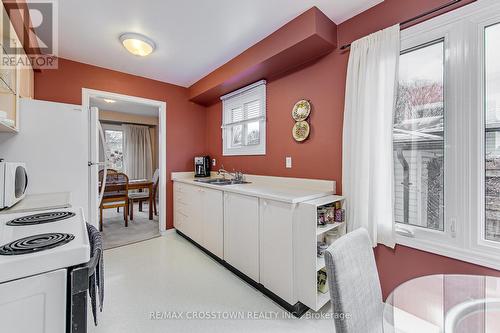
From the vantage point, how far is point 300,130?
224cm

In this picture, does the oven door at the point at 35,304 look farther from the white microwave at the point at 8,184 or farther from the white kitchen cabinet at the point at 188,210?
the white kitchen cabinet at the point at 188,210

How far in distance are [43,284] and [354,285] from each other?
1.08 metres

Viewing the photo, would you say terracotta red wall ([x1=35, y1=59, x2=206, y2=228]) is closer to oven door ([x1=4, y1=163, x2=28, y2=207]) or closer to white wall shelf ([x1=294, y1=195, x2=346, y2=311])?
oven door ([x1=4, y1=163, x2=28, y2=207])

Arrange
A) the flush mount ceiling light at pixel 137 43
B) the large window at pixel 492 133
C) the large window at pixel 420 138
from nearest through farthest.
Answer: the large window at pixel 492 133
the large window at pixel 420 138
the flush mount ceiling light at pixel 137 43

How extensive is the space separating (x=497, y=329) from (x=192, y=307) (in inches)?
69.1

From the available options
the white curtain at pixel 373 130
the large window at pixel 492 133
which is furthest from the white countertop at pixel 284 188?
the large window at pixel 492 133

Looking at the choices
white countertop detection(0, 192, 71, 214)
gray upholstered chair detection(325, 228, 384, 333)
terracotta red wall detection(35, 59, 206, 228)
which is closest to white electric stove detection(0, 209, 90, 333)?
white countertop detection(0, 192, 71, 214)

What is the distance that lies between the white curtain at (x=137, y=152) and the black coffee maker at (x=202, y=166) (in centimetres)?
357

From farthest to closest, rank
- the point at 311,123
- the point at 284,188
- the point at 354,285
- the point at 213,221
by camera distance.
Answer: the point at 213,221 < the point at 284,188 < the point at 311,123 < the point at 354,285

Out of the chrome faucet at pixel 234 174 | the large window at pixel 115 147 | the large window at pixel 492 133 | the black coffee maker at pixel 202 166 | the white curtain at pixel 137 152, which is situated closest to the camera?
the large window at pixel 492 133

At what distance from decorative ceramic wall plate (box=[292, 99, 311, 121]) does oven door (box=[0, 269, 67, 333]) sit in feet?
6.79

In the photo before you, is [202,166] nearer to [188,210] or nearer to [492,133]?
[188,210]

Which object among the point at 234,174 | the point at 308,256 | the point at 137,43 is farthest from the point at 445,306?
the point at 137,43

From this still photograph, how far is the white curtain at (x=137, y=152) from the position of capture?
613cm
